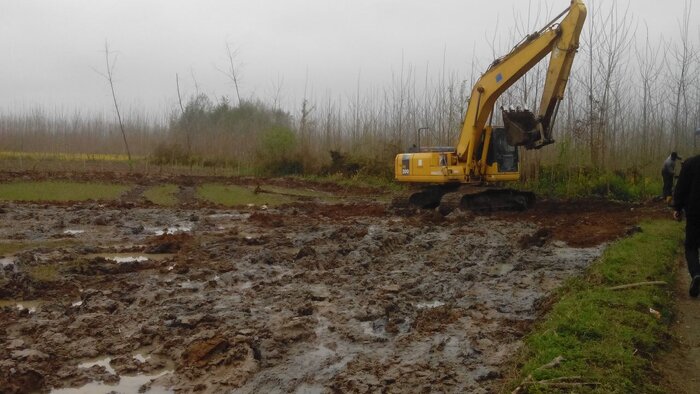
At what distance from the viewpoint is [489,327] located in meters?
6.32

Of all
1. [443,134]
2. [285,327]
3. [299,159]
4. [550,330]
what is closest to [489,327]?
[550,330]

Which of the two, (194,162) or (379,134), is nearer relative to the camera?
(379,134)

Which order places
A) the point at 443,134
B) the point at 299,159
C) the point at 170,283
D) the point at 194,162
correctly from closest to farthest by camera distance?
the point at 170,283 → the point at 443,134 → the point at 299,159 → the point at 194,162

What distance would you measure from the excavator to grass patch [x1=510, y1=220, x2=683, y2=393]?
21.1 ft

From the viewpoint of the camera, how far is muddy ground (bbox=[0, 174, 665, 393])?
17.3 feet

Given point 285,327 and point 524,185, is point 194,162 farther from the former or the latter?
point 285,327

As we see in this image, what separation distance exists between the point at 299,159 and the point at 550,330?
85.7ft

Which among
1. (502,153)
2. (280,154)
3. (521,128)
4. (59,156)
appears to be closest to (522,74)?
(521,128)

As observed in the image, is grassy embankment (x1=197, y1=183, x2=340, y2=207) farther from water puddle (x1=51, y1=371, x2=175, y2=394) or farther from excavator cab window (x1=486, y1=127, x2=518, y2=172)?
water puddle (x1=51, y1=371, x2=175, y2=394)

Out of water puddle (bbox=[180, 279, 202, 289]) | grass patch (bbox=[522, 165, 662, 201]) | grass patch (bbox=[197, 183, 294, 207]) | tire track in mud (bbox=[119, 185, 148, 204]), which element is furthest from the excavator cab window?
tire track in mud (bbox=[119, 185, 148, 204])

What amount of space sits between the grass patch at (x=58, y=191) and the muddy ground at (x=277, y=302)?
6293 mm

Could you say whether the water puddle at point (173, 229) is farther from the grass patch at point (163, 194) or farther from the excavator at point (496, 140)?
the excavator at point (496, 140)

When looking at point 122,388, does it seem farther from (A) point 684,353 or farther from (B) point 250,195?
(B) point 250,195

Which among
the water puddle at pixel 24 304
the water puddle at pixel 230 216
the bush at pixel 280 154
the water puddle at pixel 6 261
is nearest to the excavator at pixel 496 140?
the water puddle at pixel 230 216
